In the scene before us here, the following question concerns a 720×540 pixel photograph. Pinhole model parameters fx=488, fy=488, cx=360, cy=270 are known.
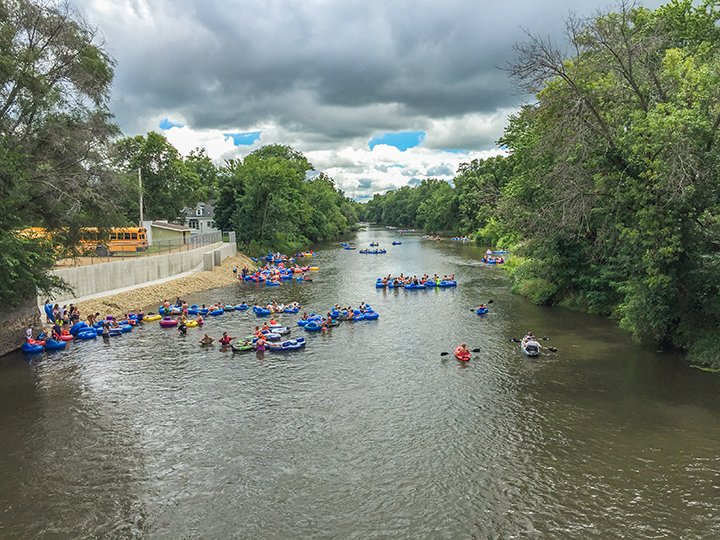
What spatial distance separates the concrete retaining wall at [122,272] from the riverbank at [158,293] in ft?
3.80

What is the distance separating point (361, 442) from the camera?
48.1ft

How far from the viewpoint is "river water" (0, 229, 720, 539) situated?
11.2m

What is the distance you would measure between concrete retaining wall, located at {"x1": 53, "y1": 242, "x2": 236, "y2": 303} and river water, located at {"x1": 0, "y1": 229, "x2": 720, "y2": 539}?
6840 mm

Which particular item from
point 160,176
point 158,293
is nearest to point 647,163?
point 158,293

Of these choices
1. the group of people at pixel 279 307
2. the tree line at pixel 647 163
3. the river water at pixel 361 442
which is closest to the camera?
the river water at pixel 361 442

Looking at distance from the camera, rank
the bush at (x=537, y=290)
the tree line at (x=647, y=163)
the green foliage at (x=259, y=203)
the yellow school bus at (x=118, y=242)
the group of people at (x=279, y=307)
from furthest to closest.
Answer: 1. the green foliage at (x=259, y=203)
2. the bush at (x=537, y=290)
3. the group of people at (x=279, y=307)
4. the yellow school bus at (x=118, y=242)
5. the tree line at (x=647, y=163)

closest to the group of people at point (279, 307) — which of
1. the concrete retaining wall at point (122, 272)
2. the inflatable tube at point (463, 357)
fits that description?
the concrete retaining wall at point (122, 272)

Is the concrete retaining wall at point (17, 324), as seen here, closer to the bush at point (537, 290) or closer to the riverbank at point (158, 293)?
the riverbank at point (158, 293)

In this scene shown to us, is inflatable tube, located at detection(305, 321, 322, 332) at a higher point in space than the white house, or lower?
lower

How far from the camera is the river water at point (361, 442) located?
1116cm

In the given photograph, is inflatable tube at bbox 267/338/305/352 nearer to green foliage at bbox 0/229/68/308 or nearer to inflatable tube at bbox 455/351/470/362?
inflatable tube at bbox 455/351/470/362

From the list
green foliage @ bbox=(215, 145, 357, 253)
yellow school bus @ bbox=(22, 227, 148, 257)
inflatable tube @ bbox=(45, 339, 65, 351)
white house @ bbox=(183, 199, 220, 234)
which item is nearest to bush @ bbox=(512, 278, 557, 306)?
yellow school bus @ bbox=(22, 227, 148, 257)

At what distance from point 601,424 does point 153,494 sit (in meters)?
13.3

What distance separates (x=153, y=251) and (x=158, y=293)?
17.0ft
